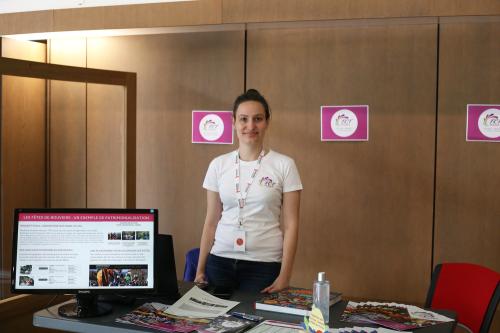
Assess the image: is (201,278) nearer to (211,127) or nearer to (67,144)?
(211,127)

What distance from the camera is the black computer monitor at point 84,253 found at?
228cm

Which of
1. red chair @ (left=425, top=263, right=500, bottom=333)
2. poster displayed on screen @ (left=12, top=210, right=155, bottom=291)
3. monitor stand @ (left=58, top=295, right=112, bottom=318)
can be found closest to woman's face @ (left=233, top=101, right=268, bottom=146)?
poster displayed on screen @ (left=12, top=210, right=155, bottom=291)

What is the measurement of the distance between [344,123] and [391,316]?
2.10 meters

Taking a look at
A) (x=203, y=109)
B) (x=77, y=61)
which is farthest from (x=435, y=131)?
(x=77, y=61)

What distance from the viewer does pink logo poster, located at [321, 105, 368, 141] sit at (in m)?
4.12

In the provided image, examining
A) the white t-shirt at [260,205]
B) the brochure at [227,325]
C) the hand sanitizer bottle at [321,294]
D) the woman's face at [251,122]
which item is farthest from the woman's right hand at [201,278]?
the hand sanitizer bottle at [321,294]

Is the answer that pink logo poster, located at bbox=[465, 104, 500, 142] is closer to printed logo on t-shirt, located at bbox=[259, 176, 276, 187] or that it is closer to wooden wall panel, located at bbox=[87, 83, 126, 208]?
printed logo on t-shirt, located at bbox=[259, 176, 276, 187]

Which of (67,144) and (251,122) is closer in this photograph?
(251,122)

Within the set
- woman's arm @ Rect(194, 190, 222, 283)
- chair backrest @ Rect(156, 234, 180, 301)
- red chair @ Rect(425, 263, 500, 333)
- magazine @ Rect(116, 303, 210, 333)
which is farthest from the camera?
woman's arm @ Rect(194, 190, 222, 283)

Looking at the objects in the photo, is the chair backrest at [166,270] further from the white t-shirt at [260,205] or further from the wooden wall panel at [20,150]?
the wooden wall panel at [20,150]

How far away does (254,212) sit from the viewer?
2.86 m

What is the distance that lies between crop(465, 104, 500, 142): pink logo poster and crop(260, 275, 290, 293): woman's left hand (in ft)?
6.32

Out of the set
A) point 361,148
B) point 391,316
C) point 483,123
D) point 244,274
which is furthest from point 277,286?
point 483,123

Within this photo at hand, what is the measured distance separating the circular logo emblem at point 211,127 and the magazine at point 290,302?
6.77ft
